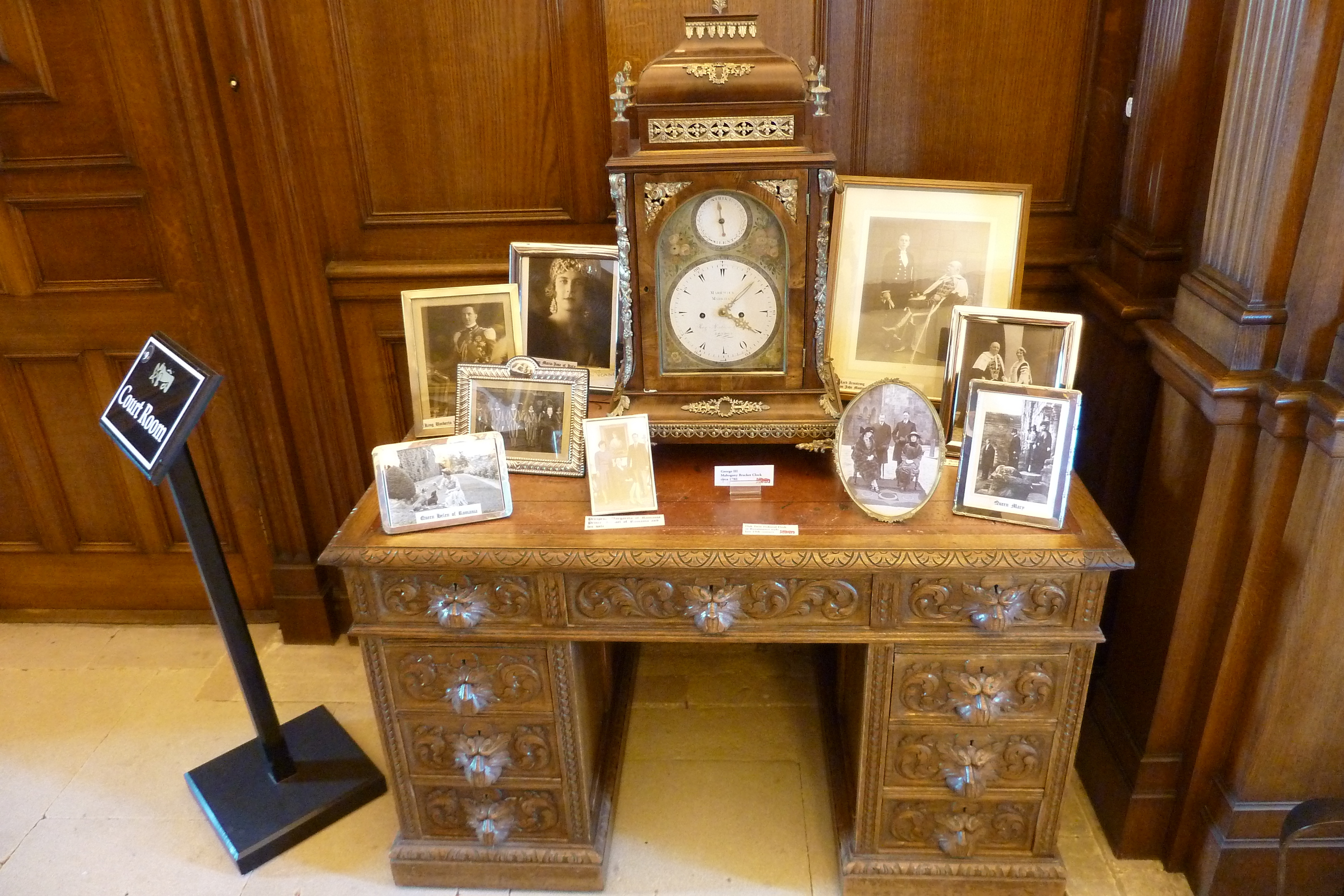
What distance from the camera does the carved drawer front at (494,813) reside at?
1.75 meters

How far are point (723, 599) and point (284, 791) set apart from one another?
1.10 metres

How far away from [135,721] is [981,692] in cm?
187

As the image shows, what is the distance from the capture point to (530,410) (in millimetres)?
1688

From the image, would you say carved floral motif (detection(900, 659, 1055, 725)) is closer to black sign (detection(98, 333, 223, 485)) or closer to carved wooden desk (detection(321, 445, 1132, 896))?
carved wooden desk (detection(321, 445, 1132, 896))

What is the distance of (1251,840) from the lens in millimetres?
1654

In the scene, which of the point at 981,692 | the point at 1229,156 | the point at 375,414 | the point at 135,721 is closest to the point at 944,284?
the point at 1229,156

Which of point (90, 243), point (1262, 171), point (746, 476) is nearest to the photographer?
point (1262, 171)

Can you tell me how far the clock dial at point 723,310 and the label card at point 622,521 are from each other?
284 millimetres

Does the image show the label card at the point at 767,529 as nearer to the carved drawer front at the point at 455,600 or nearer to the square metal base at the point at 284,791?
the carved drawer front at the point at 455,600

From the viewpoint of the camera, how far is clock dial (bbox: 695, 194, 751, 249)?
1529 mm

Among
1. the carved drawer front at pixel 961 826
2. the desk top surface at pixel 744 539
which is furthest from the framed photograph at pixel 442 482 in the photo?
the carved drawer front at pixel 961 826

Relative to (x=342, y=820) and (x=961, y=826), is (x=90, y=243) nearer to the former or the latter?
(x=342, y=820)

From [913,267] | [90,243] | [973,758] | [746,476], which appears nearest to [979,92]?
[913,267]

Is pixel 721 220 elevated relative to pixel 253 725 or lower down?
elevated
